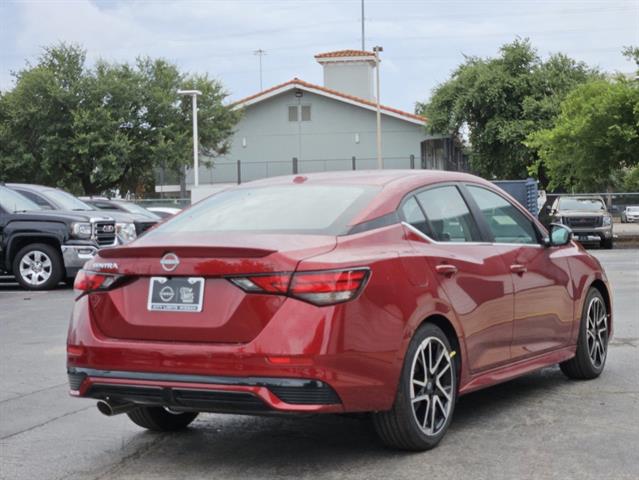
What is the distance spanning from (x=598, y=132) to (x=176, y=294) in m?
29.8

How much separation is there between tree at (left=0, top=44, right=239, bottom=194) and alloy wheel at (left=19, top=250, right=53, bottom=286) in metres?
26.6

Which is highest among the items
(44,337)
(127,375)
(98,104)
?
(98,104)

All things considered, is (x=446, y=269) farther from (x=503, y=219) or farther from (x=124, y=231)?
(x=124, y=231)

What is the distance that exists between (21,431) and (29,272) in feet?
37.3

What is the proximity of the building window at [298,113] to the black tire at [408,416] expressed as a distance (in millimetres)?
46493

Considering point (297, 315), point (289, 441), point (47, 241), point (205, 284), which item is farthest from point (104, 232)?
point (297, 315)

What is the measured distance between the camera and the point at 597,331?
309 inches

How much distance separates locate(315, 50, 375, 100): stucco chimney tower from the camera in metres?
54.6

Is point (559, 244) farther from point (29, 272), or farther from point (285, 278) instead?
point (29, 272)

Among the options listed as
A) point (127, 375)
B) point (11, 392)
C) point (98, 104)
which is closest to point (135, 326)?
point (127, 375)

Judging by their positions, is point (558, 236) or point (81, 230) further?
point (81, 230)

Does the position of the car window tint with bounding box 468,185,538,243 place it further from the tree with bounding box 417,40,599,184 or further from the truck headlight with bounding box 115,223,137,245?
the tree with bounding box 417,40,599,184

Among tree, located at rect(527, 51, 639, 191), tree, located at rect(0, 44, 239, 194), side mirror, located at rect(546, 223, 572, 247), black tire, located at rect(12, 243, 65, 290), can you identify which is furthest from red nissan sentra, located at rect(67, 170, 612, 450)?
tree, located at rect(0, 44, 239, 194)

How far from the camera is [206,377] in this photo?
496 cm
